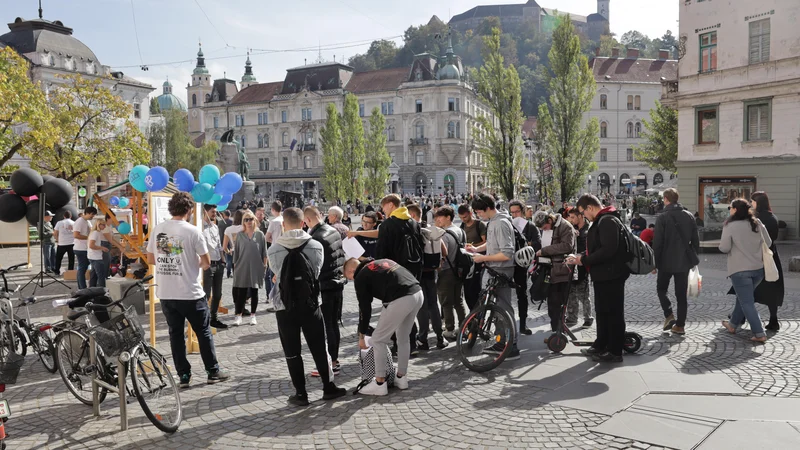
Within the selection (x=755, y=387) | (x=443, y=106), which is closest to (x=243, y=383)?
(x=755, y=387)

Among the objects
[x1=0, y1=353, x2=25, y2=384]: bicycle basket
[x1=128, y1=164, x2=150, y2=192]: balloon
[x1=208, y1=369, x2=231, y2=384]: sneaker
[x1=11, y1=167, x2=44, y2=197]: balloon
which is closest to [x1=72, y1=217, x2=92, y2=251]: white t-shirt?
[x1=11, y1=167, x2=44, y2=197]: balloon

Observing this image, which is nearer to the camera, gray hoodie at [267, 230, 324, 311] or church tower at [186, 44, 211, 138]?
gray hoodie at [267, 230, 324, 311]

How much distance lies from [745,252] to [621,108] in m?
71.7

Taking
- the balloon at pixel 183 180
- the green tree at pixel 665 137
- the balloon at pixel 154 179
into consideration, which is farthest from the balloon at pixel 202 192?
the green tree at pixel 665 137

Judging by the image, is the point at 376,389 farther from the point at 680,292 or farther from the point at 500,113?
the point at 500,113

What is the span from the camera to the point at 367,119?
83562 mm

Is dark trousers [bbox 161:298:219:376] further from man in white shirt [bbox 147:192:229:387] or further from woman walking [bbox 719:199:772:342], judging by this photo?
woman walking [bbox 719:199:772:342]

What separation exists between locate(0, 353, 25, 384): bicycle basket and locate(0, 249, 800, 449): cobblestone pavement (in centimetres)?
23

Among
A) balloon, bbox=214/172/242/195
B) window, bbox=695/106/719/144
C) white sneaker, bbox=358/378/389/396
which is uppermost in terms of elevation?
window, bbox=695/106/719/144

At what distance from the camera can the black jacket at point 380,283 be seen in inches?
227

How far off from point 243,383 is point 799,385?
5.61 metres

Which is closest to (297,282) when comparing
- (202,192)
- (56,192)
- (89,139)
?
(202,192)

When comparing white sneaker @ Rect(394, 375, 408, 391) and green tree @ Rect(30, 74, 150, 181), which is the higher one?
green tree @ Rect(30, 74, 150, 181)

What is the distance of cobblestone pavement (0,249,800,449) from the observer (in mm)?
5004
